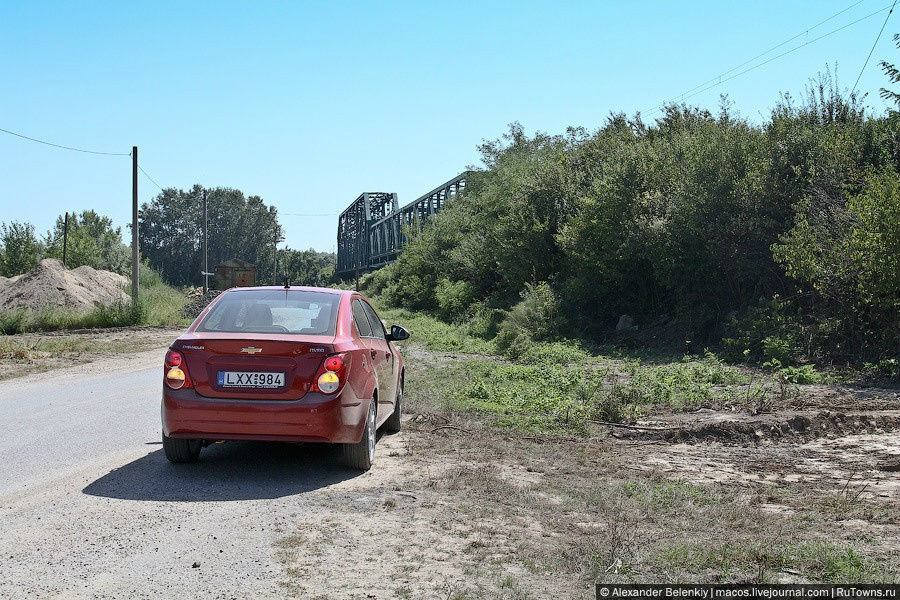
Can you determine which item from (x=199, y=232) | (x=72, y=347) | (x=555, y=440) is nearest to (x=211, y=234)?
(x=199, y=232)

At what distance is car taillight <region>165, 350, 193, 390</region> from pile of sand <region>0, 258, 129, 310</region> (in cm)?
3085

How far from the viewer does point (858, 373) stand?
15.5 metres

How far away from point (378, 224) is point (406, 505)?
313 ft

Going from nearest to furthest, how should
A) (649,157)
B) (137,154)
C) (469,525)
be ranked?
(469,525) < (649,157) < (137,154)

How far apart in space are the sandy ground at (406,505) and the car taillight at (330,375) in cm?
79

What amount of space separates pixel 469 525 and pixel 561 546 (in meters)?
0.75

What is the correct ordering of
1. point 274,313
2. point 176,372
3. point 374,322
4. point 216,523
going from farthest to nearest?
point 374,322 < point 274,313 < point 176,372 < point 216,523

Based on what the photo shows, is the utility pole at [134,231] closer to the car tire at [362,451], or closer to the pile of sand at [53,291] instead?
the pile of sand at [53,291]

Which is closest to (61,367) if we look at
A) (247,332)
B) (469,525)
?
(247,332)

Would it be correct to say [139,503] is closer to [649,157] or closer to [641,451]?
[641,451]

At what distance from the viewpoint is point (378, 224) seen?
101 metres

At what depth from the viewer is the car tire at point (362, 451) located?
7480 mm

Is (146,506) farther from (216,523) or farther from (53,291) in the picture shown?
(53,291)

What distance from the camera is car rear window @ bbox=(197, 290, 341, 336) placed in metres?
7.66
